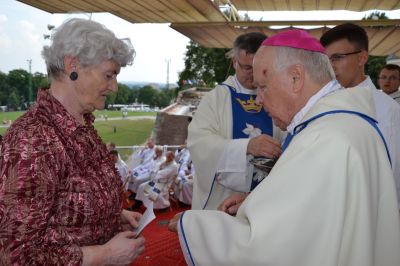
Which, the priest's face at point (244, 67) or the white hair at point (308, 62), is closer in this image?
the white hair at point (308, 62)

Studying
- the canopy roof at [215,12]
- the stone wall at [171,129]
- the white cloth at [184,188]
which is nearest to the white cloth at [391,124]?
the canopy roof at [215,12]

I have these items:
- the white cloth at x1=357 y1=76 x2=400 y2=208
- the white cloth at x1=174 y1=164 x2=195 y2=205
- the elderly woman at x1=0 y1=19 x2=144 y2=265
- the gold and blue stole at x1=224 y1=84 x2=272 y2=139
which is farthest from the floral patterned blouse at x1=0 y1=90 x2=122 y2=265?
the white cloth at x1=174 y1=164 x2=195 y2=205

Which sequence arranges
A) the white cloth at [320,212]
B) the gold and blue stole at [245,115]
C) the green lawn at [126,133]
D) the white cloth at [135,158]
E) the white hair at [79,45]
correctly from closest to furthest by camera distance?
the white cloth at [320,212]
the white hair at [79,45]
the gold and blue stole at [245,115]
the white cloth at [135,158]
the green lawn at [126,133]

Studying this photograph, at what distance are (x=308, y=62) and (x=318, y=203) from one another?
703mm

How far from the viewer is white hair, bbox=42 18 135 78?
1.80 meters

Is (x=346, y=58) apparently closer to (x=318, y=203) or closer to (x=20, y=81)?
(x=318, y=203)

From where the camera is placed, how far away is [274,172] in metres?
1.57

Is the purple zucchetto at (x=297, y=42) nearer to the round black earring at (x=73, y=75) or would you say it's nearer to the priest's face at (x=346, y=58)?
the round black earring at (x=73, y=75)

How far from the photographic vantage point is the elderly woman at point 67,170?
4.95ft

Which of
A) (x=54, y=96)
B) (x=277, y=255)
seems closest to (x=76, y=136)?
(x=54, y=96)

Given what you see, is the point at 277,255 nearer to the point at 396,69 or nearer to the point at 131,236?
the point at 131,236

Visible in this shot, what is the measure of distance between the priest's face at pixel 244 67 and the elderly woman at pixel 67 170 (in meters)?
1.35

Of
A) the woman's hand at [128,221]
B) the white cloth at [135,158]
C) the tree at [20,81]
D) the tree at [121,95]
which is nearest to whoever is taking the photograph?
the woman's hand at [128,221]

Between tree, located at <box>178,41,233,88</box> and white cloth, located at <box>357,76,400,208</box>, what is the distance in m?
29.8
